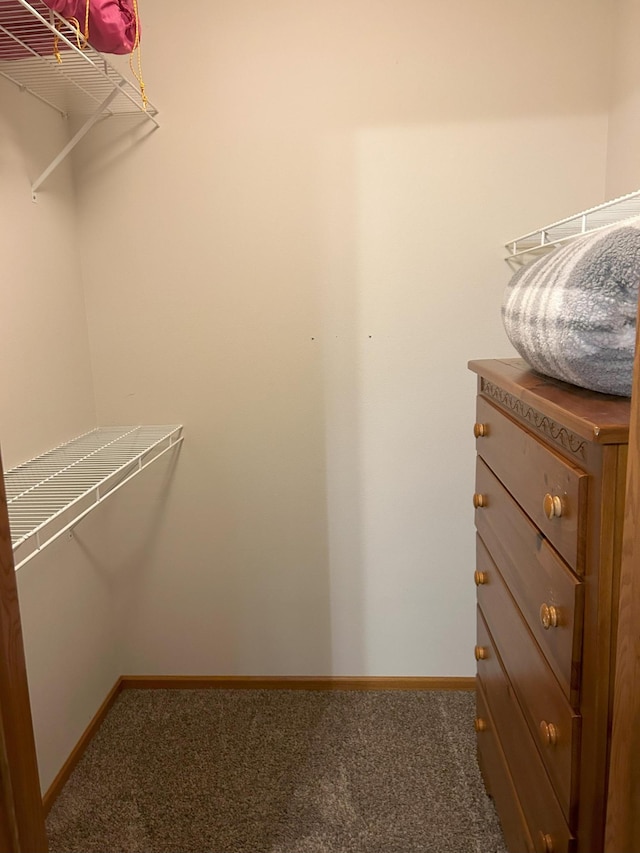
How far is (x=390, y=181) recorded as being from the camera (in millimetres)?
1731

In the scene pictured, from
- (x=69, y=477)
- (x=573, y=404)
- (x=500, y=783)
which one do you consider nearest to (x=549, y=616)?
(x=573, y=404)

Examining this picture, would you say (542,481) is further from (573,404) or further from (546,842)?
(546,842)

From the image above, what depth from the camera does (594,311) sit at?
2.71 ft

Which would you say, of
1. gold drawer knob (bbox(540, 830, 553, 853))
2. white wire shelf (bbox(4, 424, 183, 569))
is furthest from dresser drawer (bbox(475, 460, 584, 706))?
white wire shelf (bbox(4, 424, 183, 569))

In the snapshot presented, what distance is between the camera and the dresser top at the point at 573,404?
727mm

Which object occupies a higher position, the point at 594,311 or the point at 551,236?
the point at 551,236

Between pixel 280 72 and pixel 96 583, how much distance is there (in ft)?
5.17

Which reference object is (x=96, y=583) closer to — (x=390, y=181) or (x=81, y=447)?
(x=81, y=447)

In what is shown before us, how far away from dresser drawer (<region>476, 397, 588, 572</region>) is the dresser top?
0.23 feet

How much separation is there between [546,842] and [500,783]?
38 cm

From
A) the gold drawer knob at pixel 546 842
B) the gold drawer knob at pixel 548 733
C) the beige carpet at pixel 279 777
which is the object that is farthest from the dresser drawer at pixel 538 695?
the beige carpet at pixel 279 777

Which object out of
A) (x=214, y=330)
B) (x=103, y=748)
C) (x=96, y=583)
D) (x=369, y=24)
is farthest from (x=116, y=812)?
(x=369, y=24)

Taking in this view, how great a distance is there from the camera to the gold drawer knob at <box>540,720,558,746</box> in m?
0.91

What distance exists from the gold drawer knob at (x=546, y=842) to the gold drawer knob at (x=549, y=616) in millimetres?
357
